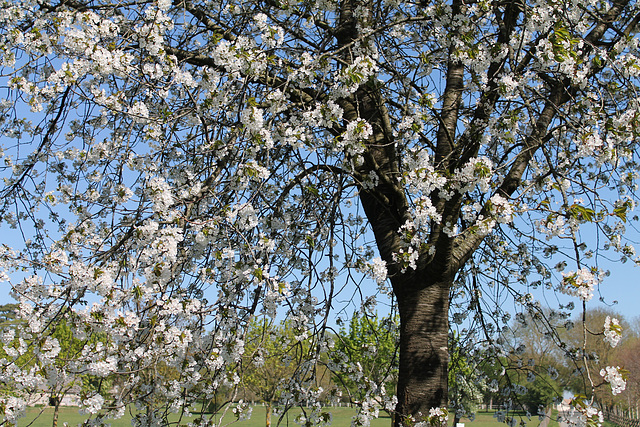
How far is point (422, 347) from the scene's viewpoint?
3.56m

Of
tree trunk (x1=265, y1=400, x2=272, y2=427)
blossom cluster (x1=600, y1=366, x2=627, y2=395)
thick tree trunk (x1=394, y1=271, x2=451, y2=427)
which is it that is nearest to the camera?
blossom cluster (x1=600, y1=366, x2=627, y2=395)

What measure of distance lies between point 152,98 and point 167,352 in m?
2.40

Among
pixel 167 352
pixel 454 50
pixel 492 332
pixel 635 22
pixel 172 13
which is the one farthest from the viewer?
pixel 492 332

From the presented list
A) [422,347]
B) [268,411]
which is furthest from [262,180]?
[268,411]

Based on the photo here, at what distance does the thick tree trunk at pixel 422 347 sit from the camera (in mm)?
3432

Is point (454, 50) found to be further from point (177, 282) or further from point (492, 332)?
point (492, 332)

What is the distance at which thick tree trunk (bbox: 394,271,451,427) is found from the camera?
3432 mm

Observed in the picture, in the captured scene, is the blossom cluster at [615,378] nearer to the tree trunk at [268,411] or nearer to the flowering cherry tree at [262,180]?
the flowering cherry tree at [262,180]

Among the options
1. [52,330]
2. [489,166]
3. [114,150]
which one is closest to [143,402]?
[52,330]

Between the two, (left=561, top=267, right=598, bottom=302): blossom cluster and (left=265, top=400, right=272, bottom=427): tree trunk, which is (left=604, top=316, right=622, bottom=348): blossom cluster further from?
(left=265, top=400, right=272, bottom=427): tree trunk

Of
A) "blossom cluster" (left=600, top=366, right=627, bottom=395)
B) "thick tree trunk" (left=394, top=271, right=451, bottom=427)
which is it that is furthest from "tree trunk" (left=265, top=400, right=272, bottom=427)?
"blossom cluster" (left=600, top=366, right=627, bottom=395)

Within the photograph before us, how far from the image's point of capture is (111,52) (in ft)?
10.5

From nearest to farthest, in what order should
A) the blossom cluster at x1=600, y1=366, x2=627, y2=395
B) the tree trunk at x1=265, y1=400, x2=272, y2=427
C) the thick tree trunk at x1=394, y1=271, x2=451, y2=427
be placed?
the blossom cluster at x1=600, y1=366, x2=627, y2=395 < the thick tree trunk at x1=394, y1=271, x2=451, y2=427 < the tree trunk at x1=265, y1=400, x2=272, y2=427

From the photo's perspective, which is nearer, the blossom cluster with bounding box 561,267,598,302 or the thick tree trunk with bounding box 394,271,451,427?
the blossom cluster with bounding box 561,267,598,302
